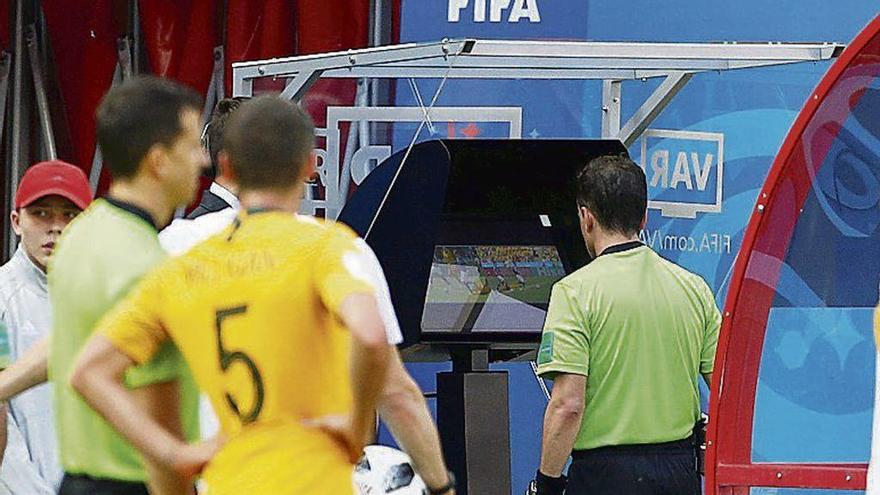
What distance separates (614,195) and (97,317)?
87.5 inches

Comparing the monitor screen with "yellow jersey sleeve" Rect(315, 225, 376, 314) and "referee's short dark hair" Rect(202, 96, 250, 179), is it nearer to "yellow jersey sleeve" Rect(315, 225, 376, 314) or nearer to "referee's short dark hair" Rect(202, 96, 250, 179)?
"referee's short dark hair" Rect(202, 96, 250, 179)

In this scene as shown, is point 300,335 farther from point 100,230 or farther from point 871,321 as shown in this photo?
point 871,321

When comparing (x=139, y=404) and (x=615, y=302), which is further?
(x=615, y=302)

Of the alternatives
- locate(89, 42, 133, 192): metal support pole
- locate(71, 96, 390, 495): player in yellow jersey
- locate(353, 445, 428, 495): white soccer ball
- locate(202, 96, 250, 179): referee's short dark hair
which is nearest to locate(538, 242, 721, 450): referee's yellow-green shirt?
locate(353, 445, 428, 495): white soccer ball

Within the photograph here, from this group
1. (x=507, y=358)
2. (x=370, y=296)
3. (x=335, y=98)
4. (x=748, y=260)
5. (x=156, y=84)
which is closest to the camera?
(x=370, y=296)

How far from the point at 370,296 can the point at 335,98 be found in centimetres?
506

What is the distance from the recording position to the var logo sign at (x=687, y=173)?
7836 millimetres

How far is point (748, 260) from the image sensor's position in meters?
5.30

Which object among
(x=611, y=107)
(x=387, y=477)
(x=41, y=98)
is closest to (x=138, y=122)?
(x=387, y=477)

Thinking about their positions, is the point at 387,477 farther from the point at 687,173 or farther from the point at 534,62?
the point at 687,173

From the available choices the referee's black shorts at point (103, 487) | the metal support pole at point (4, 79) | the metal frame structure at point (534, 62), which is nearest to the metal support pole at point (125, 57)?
the metal support pole at point (4, 79)

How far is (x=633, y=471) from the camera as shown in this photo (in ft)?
18.3

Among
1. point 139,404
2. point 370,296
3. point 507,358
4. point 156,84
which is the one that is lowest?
point 507,358

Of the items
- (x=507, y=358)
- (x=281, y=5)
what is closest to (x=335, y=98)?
(x=281, y=5)
